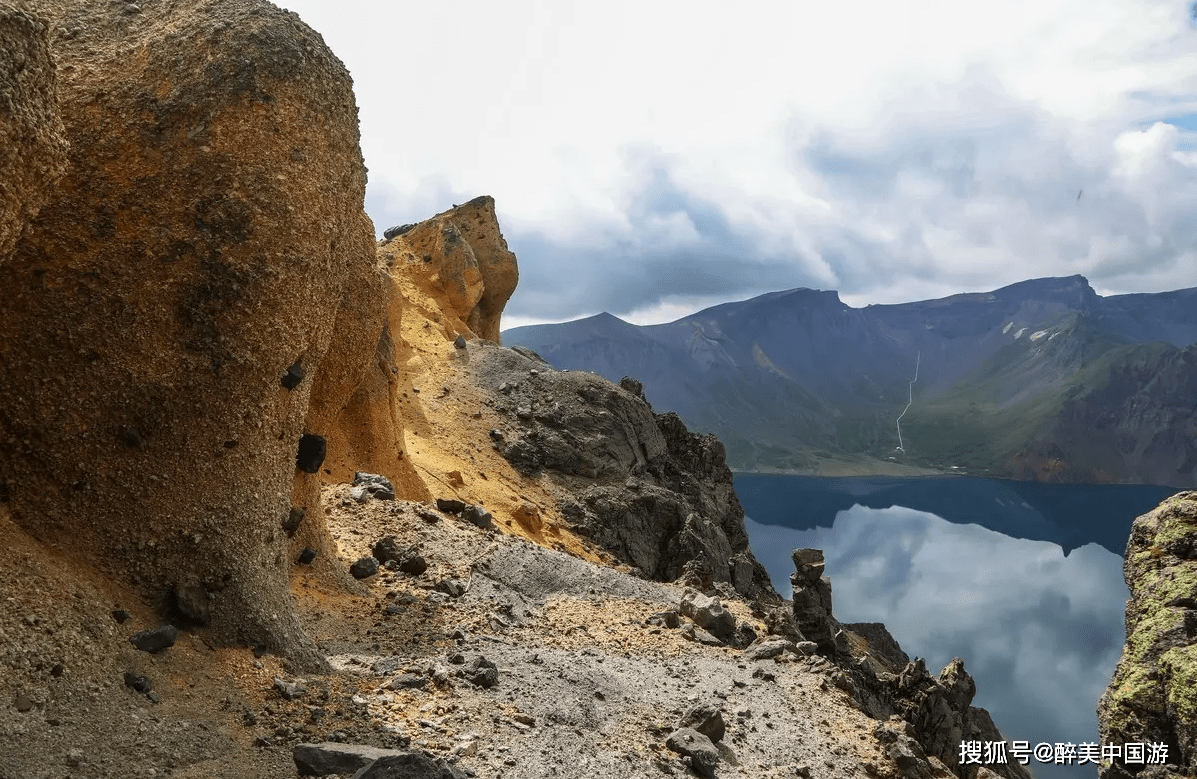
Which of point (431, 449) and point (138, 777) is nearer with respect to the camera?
point (138, 777)

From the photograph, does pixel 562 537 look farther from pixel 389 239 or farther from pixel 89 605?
pixel 389 239

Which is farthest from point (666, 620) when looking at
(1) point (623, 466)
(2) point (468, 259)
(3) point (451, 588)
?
(2) point (468, 259)

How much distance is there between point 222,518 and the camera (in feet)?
30.0

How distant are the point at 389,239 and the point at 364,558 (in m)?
31.5

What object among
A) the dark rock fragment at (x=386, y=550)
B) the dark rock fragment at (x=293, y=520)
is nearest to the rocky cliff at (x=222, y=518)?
the dark rock fragment at (x=293, y=520)

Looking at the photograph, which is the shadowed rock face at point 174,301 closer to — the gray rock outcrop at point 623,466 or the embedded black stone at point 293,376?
the embedded black stone at point 293,376

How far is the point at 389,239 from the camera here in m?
42.6

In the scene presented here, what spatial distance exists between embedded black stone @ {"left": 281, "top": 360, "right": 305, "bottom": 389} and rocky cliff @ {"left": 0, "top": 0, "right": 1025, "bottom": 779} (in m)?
0.04

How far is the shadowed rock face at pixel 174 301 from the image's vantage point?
837 centimetres

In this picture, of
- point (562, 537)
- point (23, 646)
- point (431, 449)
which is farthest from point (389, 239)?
point (23, 646)

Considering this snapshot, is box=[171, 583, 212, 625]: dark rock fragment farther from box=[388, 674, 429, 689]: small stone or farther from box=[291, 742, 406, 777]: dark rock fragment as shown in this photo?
box=[291, 742, 406, 777]: dark rock fragment

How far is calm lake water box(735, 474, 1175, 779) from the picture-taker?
5578 centimetres

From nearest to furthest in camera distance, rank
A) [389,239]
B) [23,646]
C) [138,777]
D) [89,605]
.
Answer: [138,777] < [23,646] < [89,605] < [389,239]

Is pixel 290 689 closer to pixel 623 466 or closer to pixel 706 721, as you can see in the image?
pixel 706 721
